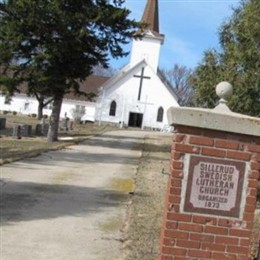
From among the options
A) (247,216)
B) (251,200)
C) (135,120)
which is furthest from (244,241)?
(135,120)

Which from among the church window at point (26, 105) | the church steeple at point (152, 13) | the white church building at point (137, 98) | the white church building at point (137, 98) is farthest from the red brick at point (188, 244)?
the church window at point (26, 105)

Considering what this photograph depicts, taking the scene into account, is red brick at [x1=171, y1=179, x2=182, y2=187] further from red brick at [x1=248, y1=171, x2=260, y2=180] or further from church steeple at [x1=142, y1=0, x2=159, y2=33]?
church steeple at [x1=142, y1=0, x2=159, y2=33]

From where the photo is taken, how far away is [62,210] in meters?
11.8

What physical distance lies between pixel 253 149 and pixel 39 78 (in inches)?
1079

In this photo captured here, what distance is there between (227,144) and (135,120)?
235ft

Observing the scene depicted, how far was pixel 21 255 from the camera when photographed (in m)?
8.23

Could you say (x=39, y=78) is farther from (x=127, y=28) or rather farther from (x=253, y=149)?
(x=253, y=149)

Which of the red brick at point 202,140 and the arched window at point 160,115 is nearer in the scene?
the red brick at point 202,140

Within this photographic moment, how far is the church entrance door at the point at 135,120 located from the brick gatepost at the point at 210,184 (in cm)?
7095

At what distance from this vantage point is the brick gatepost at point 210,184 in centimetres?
548

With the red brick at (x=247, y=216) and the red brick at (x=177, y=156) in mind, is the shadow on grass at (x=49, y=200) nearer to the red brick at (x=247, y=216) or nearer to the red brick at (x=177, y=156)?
the red brick at (x=177, y=156)

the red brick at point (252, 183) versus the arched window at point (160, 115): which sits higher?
the arched window at point (160, 115)

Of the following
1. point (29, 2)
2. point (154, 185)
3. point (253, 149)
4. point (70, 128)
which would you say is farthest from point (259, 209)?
point (70, 128)

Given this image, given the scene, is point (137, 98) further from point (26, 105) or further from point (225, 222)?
point (225, 222)
